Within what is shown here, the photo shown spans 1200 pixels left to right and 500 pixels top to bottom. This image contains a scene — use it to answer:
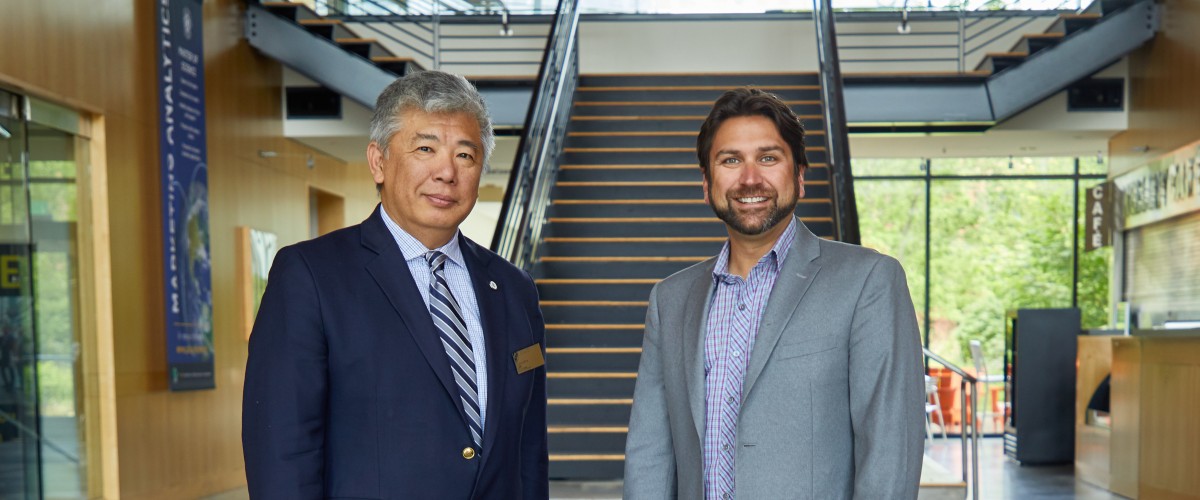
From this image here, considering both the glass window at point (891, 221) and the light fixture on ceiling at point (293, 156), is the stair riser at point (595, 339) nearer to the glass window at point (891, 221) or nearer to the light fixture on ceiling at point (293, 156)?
the light fixture on ceiling at point (293, 156)

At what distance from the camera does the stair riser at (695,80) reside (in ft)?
34.0

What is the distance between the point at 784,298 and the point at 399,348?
→ 2.31 ft

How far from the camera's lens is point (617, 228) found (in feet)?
28.2

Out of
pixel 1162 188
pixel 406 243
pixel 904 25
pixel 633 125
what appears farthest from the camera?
pixel 904 25

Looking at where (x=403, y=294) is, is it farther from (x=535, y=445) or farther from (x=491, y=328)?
(x=535, y=445)

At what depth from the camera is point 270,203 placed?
10.5 metres

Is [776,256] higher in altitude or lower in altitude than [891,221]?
higher

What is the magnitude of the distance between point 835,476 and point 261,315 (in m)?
1.06

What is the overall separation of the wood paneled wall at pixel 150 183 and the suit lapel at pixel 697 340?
4.97 meters

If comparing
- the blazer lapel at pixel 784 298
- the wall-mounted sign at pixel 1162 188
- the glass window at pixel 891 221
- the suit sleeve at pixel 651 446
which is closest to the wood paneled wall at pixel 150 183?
the suit sleeve at pixel 651 446

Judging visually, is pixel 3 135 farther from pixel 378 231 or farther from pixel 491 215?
pixel 491 215

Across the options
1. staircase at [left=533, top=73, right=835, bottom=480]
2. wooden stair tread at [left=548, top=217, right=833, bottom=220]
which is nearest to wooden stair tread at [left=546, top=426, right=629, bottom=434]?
staircase at [left=533, top=73, right=835, bottom=480]

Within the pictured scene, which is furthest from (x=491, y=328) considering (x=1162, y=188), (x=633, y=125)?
(x=1162, y=188)

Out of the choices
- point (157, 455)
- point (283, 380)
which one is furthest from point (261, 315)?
point (157, 455)
